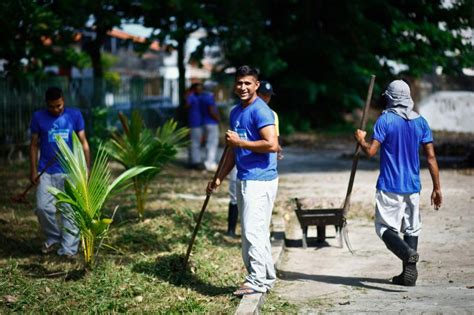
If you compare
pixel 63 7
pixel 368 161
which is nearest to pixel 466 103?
pixel 368 161

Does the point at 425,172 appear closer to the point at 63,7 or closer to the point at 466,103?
the point at 63,7

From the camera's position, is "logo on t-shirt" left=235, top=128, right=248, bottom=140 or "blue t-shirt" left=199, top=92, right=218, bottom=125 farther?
"blue t-shirt" left=199, top=92, right=218, bottom=125

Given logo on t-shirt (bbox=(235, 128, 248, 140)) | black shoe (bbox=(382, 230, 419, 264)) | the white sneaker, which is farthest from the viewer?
the white sneaker

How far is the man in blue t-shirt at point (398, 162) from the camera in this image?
7672mm

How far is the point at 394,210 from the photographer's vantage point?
772 centimetres

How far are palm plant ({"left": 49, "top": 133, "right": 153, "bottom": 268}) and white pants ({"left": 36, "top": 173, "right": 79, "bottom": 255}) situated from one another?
2.50 ft

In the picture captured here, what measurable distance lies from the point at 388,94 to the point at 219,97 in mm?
24609

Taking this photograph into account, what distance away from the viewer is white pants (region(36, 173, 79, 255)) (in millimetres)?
8922

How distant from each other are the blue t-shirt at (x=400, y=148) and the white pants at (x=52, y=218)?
3.40 metres

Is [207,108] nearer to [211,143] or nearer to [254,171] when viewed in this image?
[211,143]

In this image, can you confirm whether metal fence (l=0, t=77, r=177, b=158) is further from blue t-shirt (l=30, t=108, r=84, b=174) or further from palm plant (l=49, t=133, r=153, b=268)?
palm plant (l=49, t=133, r=153, b=268)

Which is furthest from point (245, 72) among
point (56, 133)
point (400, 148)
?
point (56, 133)

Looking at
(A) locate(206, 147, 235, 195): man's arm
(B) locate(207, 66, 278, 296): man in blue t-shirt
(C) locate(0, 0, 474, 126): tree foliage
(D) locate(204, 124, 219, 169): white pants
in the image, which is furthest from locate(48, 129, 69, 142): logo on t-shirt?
(D) locate(204, 124, 219, 169): white pants

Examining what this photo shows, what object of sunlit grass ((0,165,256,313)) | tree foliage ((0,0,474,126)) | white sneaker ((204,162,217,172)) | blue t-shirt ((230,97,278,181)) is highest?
tree foliage ((0,0,474,126))
